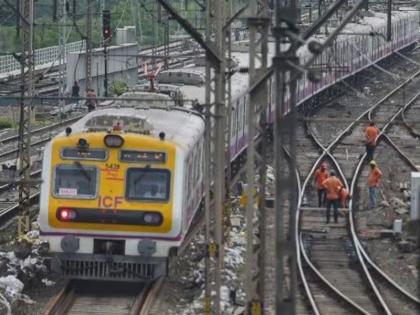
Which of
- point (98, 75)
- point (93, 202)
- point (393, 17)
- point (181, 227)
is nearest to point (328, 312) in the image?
point (181, 227)

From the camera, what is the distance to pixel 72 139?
15109 millimetres

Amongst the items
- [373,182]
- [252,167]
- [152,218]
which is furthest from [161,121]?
[373,182]

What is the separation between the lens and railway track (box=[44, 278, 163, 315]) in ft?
47.5

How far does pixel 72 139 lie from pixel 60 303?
2.06 metres

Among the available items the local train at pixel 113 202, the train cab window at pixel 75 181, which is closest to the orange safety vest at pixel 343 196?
the local train at pixel 113 202

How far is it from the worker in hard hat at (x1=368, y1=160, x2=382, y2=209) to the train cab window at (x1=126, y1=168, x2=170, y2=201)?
6.57 metres

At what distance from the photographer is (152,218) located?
588 inches

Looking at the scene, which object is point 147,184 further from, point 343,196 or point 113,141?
point 343,196

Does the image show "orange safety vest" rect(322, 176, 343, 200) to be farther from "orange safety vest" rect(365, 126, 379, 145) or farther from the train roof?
"orange safety vest" rect(365, 126, 379, 145)

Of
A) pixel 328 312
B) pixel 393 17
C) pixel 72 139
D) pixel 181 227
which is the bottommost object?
pixel 328 312

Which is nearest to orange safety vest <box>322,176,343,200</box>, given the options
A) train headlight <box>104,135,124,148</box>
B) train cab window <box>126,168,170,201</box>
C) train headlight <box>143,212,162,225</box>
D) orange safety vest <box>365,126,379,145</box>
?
orange safety vest <box>365,126,379,145</box>

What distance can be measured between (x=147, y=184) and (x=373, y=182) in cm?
696

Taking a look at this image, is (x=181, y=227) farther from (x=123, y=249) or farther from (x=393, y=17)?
(x=393, y=17)

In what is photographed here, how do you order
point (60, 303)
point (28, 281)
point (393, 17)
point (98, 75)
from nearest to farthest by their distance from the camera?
point (60, 303)
point (28, 281)
point (98, 75)
point (393, 17)
